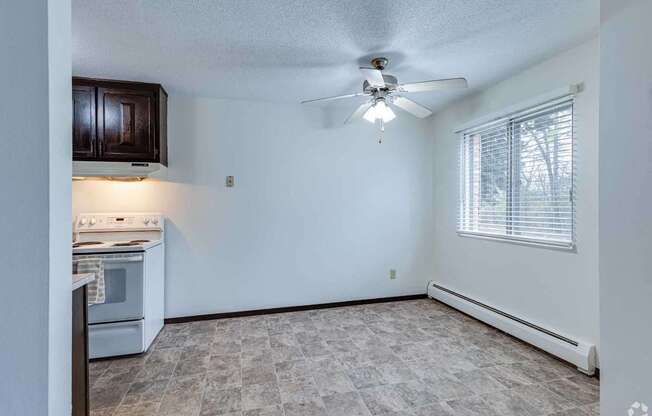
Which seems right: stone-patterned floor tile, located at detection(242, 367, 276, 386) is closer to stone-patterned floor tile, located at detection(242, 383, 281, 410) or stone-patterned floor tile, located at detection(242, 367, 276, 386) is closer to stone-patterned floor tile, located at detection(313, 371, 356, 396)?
stone-patterned floor tile, located at detection(242, 383, 281, 410)

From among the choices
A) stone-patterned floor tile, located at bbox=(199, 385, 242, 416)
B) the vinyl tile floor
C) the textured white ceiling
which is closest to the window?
the textured white ceiling

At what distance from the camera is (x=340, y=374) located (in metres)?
2.32

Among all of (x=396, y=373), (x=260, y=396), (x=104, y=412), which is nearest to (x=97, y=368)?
(x=104, y=412)

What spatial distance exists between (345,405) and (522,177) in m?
2.51

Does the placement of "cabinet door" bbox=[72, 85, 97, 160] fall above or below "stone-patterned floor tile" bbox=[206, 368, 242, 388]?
above

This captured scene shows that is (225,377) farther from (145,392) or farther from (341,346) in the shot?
(341,346)

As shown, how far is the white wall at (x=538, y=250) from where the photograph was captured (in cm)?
230

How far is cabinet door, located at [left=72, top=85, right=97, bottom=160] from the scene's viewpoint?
2.82 m

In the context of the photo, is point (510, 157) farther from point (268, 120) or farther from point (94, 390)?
point (94, 390)

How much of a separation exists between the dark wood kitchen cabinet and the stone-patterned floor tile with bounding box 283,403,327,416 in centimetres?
245

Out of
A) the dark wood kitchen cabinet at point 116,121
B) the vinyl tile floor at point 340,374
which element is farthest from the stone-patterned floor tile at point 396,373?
the dark wood kitchen cabinet at point 116,121

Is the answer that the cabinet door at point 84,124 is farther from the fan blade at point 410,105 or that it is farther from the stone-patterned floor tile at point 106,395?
the fan blade at point 410,105

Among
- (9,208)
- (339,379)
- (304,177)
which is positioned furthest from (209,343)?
(9,208)

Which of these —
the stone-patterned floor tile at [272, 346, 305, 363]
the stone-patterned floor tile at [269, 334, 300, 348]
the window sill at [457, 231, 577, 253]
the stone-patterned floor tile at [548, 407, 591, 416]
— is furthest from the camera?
the stone-patterned floor tile at [269, 334, 300, 348]
